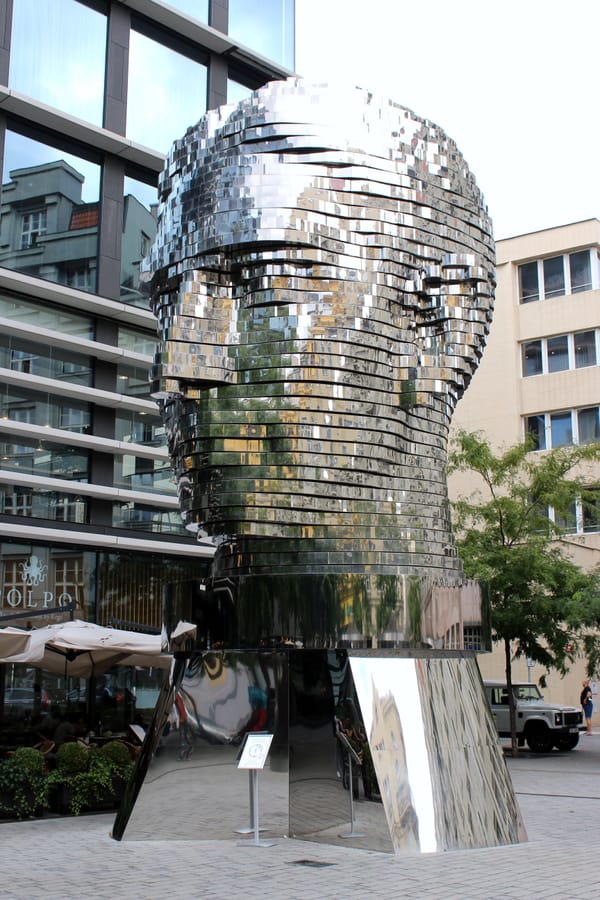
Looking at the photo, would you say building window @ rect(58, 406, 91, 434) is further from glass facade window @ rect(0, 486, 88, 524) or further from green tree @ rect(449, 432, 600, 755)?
green tree @ rect(449, 432, 600, 755)

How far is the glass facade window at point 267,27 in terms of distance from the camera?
28953mm

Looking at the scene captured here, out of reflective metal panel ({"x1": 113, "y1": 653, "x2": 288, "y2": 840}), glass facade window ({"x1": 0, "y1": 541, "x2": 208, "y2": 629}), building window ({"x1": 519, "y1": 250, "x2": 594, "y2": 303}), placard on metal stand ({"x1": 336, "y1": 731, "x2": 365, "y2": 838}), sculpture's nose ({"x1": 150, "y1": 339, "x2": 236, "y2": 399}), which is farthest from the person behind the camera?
building window ({"x1": 519, "y1": 250, "x2": 594, "y2": 303})

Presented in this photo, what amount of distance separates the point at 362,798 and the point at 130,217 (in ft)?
61.5

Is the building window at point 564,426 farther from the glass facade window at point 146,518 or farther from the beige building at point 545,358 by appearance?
the glass facade window at point 146,518

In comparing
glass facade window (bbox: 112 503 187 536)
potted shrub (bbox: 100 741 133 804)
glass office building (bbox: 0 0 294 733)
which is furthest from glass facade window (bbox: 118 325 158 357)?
potted shrub (bbox: 100 741 133 804)

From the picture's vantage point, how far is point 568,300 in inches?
1497

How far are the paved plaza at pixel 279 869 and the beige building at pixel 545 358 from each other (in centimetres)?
2665

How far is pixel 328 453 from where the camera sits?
10.6 meters

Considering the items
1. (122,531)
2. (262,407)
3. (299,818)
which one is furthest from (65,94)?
(299,818)

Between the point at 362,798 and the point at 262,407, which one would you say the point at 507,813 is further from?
the point at 262,407

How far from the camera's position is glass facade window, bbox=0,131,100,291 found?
23.1 m

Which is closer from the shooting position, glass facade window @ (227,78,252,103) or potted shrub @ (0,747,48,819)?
potted shrub @ (0,747,48,819)

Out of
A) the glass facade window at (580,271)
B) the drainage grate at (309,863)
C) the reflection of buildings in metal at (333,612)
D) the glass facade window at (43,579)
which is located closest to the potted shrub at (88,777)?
the reflection of buildings in metal at (333,612)

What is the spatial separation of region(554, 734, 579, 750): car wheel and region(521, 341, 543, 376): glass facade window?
16.3 m
